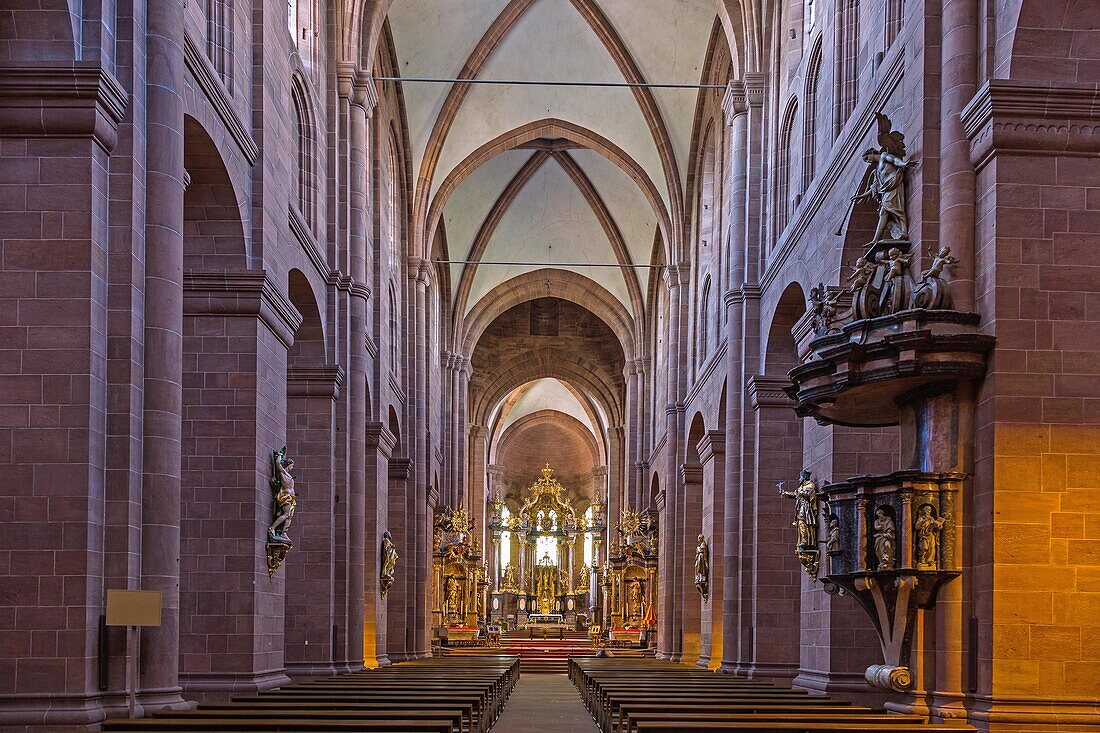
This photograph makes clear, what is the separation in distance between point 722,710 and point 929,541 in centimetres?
275

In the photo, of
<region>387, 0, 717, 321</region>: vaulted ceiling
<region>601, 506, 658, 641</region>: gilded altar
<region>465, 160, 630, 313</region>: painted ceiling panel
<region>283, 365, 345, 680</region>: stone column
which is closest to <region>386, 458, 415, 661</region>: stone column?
<region>387, 0, 717, 321</region>: vaulted ceiling

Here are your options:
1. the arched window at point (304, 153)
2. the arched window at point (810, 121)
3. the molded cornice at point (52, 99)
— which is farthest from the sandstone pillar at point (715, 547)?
the molded cornice at point (52, 99)

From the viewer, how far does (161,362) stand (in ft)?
37.1

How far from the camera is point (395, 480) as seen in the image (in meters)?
32.9

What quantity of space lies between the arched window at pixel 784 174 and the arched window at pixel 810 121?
5.18 feet

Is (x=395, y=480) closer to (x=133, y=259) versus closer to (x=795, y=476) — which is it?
(x=795, y=476)

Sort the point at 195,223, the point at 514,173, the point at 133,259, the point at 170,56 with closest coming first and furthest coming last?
the point at 133,259, the point at 170,56, the point at 195,223, the point at 514,173

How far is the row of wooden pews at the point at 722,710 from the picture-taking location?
33.6 feet

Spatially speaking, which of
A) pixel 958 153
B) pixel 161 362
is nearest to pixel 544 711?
pixel 161 362

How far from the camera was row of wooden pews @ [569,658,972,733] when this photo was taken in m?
10.2

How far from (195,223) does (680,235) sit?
20316 mm

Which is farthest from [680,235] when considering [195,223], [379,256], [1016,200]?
[1016,200]

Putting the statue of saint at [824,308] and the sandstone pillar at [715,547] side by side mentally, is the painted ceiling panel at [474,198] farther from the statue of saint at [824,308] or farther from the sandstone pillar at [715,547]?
the statue of saint at [824,308]

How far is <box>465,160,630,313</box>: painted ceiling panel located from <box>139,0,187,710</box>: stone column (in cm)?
2993
